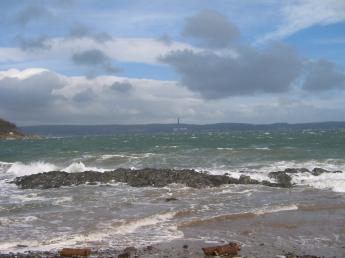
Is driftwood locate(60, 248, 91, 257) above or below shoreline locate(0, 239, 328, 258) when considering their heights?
above

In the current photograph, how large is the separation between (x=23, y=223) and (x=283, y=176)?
50.6 feet

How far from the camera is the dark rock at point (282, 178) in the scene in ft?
81.0

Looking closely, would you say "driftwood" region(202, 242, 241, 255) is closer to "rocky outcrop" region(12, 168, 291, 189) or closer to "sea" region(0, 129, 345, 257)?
"sea" region(0, 129, 345, 257)

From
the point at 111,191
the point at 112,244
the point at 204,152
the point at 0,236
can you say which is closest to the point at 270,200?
the point at 111,191

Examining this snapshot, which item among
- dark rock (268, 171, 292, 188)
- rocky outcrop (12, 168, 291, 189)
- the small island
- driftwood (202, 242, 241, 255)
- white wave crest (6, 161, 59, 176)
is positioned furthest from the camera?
the small island

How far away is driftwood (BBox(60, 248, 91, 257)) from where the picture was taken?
426 inches

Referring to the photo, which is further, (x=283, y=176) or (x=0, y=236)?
(x=283, y=176)

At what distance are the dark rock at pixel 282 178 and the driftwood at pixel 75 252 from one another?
15.3 metres

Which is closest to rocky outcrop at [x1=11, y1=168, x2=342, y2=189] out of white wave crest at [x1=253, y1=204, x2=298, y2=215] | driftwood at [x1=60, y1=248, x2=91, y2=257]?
white wave crest at [x1=253, y1=204, x2=298, y2=215]

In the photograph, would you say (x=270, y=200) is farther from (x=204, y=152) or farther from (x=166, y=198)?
(x=204, y=152)

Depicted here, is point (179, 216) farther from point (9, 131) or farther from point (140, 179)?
point (9, 131)

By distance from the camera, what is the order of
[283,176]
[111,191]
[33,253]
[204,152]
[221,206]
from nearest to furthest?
[33,253], [221,206], [111,191], [283,176], [204,152]

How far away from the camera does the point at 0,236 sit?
1323cm

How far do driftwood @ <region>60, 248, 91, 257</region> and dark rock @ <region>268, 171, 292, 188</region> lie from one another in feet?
50.3
